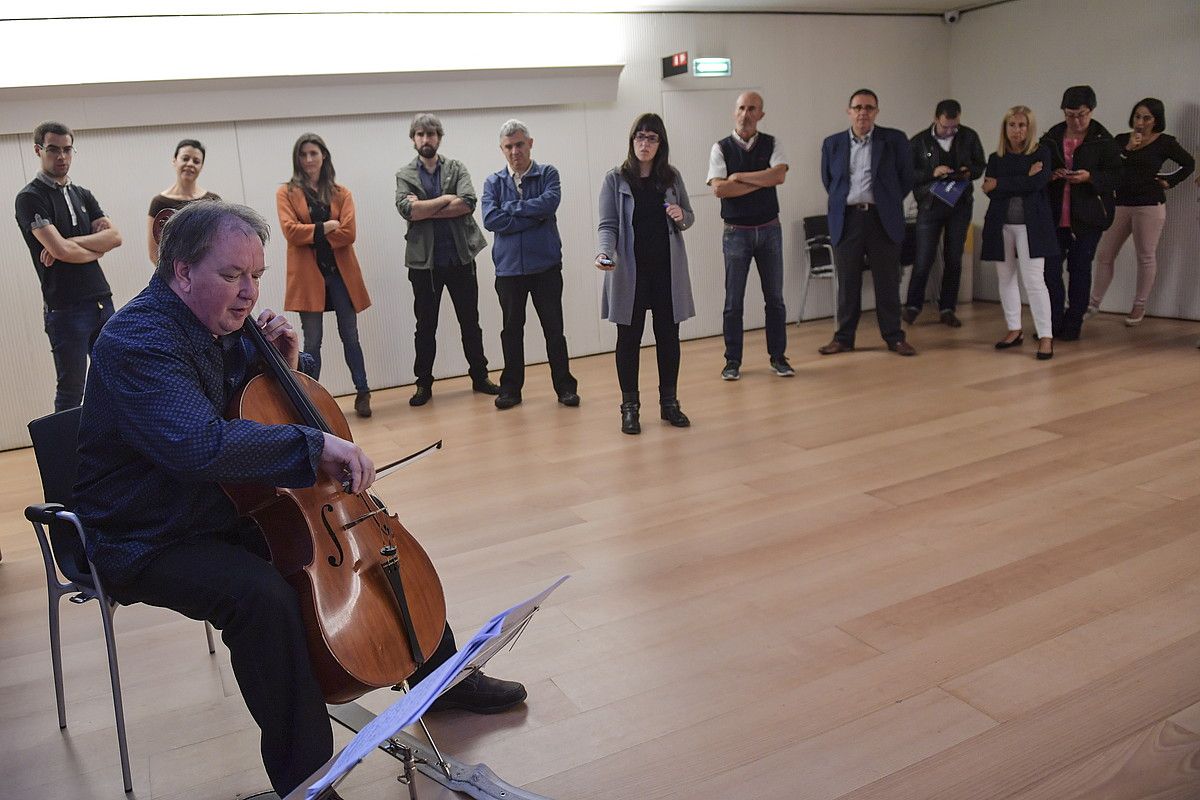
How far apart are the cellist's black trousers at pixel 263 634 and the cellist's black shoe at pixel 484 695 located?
573 mm

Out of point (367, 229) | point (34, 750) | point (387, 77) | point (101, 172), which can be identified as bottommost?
point (34, 750)

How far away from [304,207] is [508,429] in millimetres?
1757

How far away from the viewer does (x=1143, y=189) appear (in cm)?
668

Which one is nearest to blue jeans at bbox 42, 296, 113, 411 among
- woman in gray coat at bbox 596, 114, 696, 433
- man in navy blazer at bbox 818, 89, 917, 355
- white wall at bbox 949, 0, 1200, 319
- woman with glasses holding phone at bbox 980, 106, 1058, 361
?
woman in gray coat at bbox 596, 114, 696, 433

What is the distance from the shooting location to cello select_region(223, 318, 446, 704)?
1.88 m

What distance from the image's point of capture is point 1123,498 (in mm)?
3656

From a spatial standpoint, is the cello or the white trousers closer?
the cello

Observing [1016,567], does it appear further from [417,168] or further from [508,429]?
[417,168]

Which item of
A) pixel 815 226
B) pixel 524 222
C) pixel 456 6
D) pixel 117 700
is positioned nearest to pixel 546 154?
pixel 456 6

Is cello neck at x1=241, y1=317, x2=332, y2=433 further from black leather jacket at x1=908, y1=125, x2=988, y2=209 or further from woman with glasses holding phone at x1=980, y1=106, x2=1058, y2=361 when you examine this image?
black leather jacket at x1=908, y1=125, x2=988, y2=209

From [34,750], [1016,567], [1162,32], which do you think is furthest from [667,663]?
[1162,32]

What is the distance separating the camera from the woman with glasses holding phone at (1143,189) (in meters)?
6.47

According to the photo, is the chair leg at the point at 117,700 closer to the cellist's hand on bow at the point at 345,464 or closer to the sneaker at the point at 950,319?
the cellist's hand on bow at the point at 345,464

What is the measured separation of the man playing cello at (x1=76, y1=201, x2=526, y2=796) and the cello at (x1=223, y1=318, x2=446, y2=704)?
5 centimetres
